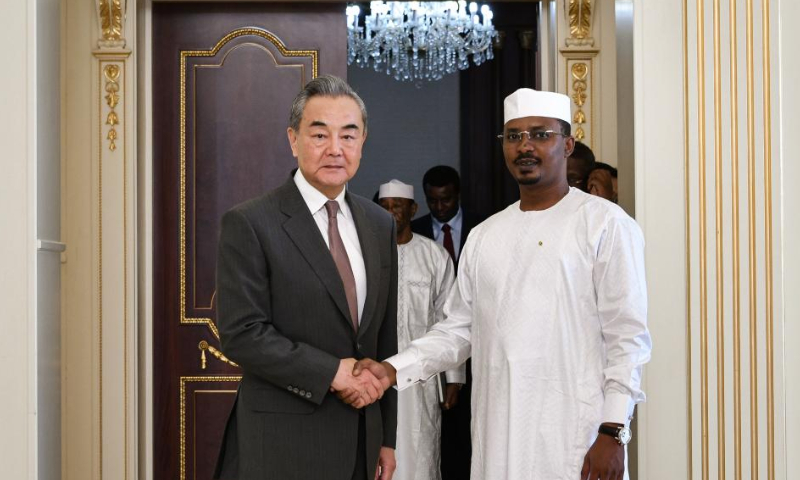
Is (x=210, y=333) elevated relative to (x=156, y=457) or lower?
elevated

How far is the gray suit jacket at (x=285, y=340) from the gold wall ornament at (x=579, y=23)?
2.21 metres

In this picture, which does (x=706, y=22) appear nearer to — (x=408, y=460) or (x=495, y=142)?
(x=408, y=460)

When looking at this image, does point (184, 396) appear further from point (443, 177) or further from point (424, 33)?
point (424, 33)

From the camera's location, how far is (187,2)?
4.68 meters

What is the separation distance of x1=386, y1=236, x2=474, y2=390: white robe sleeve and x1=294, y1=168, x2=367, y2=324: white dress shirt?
0.32 m

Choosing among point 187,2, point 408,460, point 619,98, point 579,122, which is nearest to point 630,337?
point 619,98

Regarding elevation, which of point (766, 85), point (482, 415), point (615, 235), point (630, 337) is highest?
point (766, 85)

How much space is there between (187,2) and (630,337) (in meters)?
2.90

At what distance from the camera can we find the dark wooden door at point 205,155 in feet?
15.4

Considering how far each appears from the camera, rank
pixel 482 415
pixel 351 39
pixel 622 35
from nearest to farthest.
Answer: pixel 482 415, pixel 622 35, pixel 351 39

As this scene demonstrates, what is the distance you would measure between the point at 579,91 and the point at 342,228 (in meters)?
2.05

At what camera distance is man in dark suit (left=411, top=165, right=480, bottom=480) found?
583 centimetres

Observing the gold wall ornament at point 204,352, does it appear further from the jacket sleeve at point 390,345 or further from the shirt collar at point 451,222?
the jacket sleeve at point 390,345

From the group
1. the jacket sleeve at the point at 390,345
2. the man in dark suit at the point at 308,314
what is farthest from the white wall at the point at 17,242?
the jacket sleeve at the point at 390,345
